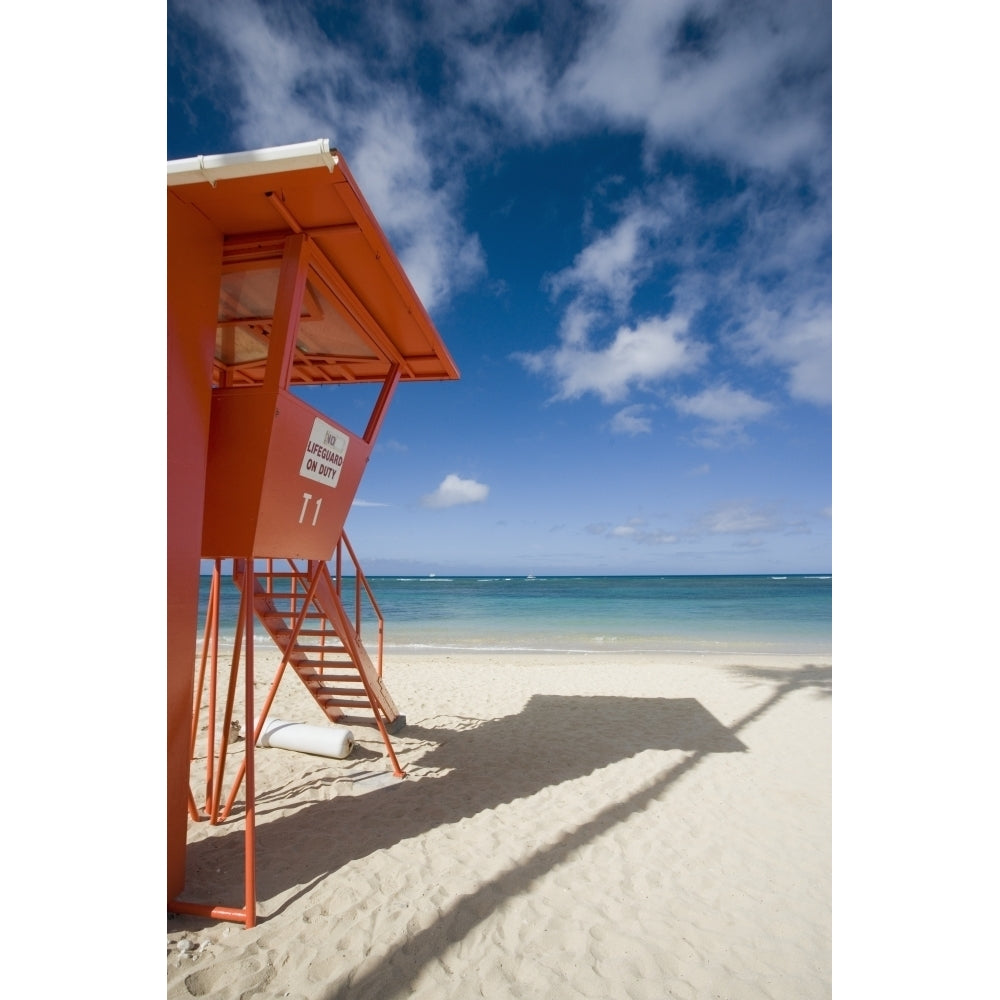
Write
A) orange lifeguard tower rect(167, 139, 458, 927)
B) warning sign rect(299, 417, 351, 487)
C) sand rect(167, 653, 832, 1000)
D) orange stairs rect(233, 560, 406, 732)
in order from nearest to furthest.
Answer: sand rect(167, 653, 832, 1000) → orange lifeguard tower rect(167, 139, 458, 927) → warning sign rect(299, 417, 351, 487) → orange stairs rect(233, 560, 406, 732)

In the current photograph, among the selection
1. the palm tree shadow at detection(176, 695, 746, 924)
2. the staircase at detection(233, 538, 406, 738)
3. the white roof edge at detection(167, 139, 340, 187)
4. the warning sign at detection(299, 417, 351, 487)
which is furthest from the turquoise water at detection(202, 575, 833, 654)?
the white roof edge at detection(167, 139, 340, 187)

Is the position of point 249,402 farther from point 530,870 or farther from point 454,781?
point 454,781

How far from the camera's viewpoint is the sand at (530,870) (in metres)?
3.29

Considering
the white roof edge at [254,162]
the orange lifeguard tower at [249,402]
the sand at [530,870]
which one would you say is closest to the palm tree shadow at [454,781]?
the sand at [530,870]

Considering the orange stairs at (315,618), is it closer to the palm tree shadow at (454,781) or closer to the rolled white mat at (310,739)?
the rolled white mat at (310,739)

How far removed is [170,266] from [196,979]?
4398 millimetres

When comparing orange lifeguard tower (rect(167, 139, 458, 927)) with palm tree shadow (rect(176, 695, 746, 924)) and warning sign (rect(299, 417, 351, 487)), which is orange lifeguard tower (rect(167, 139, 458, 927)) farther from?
palm tree shadow (rect(176, 695, 746, 924))

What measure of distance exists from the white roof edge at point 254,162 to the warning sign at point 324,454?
1.86 meters

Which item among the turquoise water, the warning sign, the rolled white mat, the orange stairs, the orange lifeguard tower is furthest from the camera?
the turquoise water

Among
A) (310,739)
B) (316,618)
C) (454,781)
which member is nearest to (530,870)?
(454,781)

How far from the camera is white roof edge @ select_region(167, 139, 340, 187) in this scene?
347 centimetres

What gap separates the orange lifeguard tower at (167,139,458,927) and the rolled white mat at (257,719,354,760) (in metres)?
1.37
